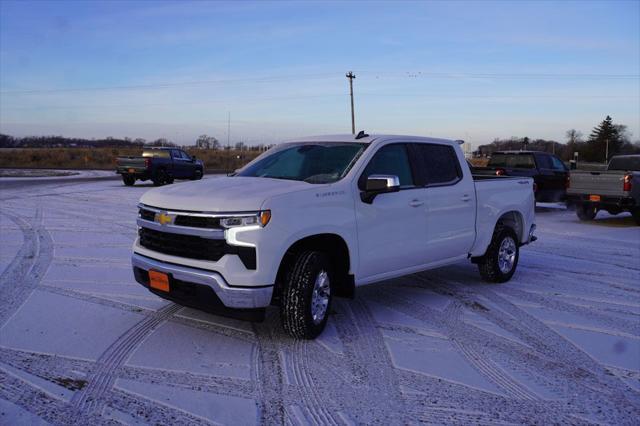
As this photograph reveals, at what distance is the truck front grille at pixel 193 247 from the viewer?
4.55m

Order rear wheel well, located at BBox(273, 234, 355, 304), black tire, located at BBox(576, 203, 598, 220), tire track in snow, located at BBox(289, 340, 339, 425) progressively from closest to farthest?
tire track in snow, located at BBox(289, 340, 339, 425), rear wheel well, located at BBox(273, 234, 355, 304), black tire, located at BBox(576, 203, 598, 220)

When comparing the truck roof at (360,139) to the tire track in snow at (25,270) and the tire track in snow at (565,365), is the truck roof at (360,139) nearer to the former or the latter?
the tire track in snow at (565,365)

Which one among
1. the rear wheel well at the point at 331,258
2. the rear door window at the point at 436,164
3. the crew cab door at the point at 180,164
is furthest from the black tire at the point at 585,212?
the crew cab door at the point at 180,164

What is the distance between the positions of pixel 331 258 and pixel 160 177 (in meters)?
20.3

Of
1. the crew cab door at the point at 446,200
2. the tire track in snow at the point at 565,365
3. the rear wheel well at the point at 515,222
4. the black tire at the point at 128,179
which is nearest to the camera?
the tire track in snow at the point at 565,365

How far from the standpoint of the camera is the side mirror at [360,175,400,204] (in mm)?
5184

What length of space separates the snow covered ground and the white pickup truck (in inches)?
18.6

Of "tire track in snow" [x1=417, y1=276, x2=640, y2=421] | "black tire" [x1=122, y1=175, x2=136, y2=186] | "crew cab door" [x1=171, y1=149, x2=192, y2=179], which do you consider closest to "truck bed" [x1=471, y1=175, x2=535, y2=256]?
"tire track in snow" [x1=417, y1=276, x2=640, y2=421]

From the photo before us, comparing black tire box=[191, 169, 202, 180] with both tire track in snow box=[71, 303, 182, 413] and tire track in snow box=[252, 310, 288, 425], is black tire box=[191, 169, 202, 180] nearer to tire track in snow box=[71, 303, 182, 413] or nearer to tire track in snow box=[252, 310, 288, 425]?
tire track in snow box=[71, 303, 182, 413]

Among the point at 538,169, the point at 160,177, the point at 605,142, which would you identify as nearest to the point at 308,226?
the point at 538,169

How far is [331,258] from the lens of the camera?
5371 mm

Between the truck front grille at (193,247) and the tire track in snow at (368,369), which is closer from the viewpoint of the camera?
the tire track in snow at (368,369)

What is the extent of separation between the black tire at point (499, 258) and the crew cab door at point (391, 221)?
5.30ft

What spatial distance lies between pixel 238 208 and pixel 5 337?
2379 mm
